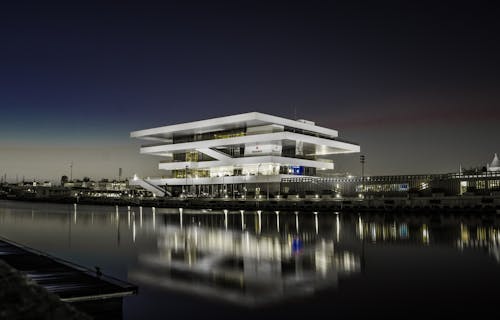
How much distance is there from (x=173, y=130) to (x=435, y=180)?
58.4 m

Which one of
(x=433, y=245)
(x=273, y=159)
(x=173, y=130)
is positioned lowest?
(x=433, y=245)

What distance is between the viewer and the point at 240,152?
318 feet

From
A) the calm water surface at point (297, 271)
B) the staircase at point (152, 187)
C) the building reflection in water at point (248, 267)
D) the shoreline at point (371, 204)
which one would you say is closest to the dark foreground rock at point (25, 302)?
the calm water surface at point (297, 271)

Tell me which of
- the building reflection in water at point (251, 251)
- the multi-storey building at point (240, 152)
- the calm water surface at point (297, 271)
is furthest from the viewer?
the multi-storey building at point (240, 152)

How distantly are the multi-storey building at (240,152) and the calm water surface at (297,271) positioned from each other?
5695 cm

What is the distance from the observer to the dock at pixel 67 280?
38.5 feet

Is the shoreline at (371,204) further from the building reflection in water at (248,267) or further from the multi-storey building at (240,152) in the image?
the building reflection in water at (248,267)

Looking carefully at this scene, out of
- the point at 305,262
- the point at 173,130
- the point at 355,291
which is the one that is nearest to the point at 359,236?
the point at 305,262

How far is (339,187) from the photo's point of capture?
7962 centimetres

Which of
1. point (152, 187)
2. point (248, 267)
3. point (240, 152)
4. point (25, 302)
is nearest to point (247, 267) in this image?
point (248, 267)

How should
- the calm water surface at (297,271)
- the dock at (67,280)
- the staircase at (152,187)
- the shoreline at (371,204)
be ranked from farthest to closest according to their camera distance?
the staircase at (152,187) → the shoreline at (371,204) → the calm water surface at (297,271) → the dock at (67,280)

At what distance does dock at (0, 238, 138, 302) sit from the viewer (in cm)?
1175

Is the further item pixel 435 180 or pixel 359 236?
pixel 435 180

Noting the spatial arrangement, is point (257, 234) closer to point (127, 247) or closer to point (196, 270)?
point (127, 247)
